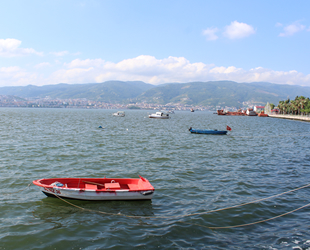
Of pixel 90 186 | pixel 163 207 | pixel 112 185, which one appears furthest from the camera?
pixel 90 186

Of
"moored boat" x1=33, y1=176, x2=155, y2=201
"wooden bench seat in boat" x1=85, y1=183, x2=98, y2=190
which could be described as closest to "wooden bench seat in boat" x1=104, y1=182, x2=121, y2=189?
"moored boat" x1=33, y1=176, x2=155, y2=201

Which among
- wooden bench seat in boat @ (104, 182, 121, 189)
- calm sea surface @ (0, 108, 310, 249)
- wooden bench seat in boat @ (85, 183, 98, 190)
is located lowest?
calm sea surface @ (0, 108, 310, 249)

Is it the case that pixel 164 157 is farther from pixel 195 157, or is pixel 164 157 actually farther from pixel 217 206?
pixel 217 206

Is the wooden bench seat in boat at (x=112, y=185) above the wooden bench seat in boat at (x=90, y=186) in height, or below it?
above

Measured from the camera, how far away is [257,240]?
420 inches

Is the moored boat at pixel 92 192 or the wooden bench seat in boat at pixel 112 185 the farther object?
the wooden bench seat in boat at pixel 112 185

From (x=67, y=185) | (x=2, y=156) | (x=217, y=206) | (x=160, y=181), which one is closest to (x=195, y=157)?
(x=160, y=181)

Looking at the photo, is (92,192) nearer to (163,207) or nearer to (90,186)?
(90,186)

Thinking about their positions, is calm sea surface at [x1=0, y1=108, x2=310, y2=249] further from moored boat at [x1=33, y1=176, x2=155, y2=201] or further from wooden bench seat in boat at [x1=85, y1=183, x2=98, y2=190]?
wooden bench seat in boat at [x1=85, y1=183, x2=98, y2=190]

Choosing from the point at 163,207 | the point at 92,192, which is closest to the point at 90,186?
the point at 92,192

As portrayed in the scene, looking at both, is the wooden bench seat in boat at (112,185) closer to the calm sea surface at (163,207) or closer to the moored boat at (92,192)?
the moored boat at (92,192)

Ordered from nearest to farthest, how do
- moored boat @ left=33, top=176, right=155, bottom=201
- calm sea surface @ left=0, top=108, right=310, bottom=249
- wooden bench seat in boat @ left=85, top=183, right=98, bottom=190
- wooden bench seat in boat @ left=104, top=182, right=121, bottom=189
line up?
1. calm sea surface @ left=0, top=108, right=310, bottom=249
2. moored boat @ left=33, top=176, right=155, bottom=201
3. wooden bench seat in boat @ left=104, top=182, right=121, bottom=189
4. wooden bench seat in boat @ left=85, top=183, right=98, bottom=190

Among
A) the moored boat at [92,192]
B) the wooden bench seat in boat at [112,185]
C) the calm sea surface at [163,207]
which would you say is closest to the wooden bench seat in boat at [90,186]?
the moored boat at [92,192]

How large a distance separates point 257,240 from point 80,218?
937cm
